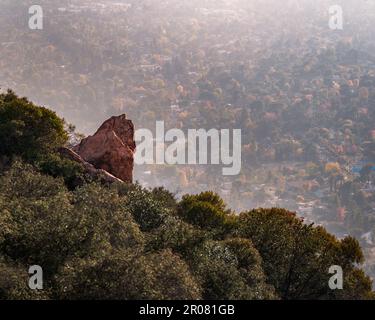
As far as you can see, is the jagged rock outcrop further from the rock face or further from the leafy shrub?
the rock face

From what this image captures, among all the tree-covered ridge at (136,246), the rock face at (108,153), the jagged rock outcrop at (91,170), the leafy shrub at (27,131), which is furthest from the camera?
the rock face at (108,153)

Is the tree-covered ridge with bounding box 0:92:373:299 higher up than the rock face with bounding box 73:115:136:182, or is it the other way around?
the rock face with bounding box 73:115:136:182

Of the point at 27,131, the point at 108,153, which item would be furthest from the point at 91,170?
the point at 27,131

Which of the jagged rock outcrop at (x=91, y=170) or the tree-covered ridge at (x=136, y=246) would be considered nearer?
the tree-covered ridge at (x=136, y=246)

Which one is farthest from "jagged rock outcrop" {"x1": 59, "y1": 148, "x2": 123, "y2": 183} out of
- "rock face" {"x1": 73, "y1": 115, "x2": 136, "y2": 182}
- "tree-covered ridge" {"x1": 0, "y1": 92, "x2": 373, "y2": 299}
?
"rock face" {"x1": 73, "y1": 115, "x2": 136, "y2": 182}

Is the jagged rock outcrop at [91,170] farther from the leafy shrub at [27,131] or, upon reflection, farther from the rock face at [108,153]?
the rock face at [108,153]

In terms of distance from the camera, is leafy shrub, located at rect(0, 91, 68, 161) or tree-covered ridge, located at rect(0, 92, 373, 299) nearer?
tree-covered ridge, located at rect(0, 92, 373, 299)

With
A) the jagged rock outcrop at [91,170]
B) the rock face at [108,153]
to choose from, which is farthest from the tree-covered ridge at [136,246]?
the rock face at [108,153]

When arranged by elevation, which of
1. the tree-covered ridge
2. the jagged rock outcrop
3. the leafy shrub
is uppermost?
the leafy shrub

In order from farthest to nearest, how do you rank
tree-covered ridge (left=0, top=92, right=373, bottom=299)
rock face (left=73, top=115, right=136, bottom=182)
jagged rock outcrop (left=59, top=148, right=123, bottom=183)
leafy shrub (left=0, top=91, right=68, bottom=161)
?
rock face (left=73, top=115, right=136, bottom=182), leafy shrub (left=0, top=91, right=68, bottom=161), jagged rock outcrop (left=59, top=148, right=123, bottom=183), tree-covered ridge (left=0, top=92, right=373, bottom=299)
